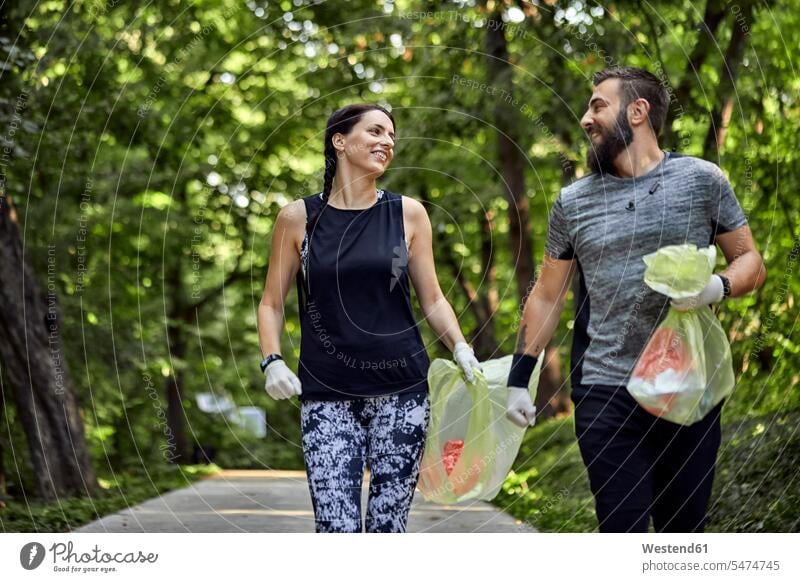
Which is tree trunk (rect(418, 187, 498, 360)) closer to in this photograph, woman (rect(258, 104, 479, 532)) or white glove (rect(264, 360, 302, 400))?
woman (rect(258, 104, 479, 532))

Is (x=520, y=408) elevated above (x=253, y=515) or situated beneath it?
elevated above

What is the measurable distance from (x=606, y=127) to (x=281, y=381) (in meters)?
1.43

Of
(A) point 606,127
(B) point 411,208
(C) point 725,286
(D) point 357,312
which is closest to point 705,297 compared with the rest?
(C) point 725,286

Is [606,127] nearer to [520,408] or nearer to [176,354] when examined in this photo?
[520,408]

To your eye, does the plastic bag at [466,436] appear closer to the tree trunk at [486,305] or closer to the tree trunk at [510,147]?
the tree trunk at [510,147]

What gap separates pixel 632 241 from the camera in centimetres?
464

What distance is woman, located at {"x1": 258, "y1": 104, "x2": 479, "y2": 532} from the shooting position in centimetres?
469

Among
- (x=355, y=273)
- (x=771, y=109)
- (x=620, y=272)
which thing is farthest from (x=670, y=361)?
(x=771, y=109)

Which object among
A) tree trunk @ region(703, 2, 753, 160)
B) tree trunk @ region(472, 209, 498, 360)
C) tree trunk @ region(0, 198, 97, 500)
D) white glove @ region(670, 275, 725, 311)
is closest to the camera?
white glove @ region(670, 275, 725, 311)

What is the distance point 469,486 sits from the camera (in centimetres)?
560
